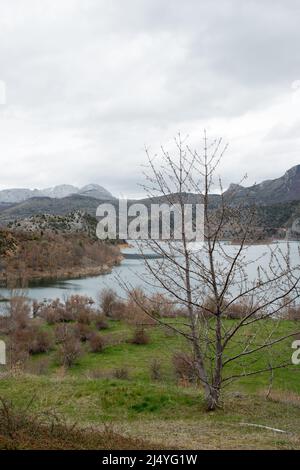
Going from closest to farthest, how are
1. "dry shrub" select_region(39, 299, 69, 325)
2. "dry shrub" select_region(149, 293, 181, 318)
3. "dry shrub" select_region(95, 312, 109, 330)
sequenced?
"dry shrub" select_region(149, 293, 181, 318) → "dry shrub" select_region(95, 312, 109, 330) → "dry shrub" select_region(39, 299, 69, 325)

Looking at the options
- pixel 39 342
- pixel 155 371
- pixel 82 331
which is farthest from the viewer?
pixel 82 331

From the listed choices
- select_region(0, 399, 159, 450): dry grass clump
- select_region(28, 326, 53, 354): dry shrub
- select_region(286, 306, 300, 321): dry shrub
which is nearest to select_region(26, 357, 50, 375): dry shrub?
select_region(28, 326, 53, 354): dry shrub

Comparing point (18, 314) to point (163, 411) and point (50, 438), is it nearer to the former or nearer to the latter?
point (163, 411)

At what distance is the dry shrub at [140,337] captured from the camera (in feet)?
101

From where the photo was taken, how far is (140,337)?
3073 centimetres

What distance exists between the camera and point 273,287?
26.5ft

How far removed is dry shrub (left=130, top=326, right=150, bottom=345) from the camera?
30.7 metres

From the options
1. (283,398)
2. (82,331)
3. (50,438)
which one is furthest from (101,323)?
(50,438)

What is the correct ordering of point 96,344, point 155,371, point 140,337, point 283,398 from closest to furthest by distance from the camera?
1. point 283,398
2. point 155,371
3. point 96,344
4. point 140,337

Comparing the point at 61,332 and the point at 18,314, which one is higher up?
the point at 18,314

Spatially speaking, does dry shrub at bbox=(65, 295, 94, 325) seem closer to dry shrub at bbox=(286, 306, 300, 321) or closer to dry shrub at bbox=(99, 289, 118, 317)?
dry shrub at bbox=(99, 289, 118, 317)

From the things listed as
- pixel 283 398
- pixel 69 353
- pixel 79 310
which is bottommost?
pixel 69 353

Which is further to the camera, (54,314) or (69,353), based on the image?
(54,314)
